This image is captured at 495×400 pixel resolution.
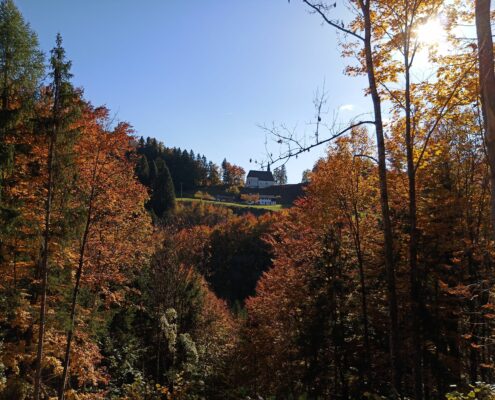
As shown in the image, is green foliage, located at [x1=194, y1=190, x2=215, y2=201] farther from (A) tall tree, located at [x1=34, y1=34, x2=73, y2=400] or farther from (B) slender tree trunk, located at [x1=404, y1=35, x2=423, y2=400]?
(B) slender tree trunk, located at [x1=404, y1=35, x2=423, y2=400]

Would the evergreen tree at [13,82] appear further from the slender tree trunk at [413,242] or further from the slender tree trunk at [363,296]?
the slender tree trunk at [363,296]

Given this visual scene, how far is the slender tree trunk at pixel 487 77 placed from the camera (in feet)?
13.2

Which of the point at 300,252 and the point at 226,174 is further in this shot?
the point at 226,174

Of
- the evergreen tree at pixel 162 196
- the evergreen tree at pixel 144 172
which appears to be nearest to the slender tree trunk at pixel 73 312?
the evergreen tree at pixel 162 196

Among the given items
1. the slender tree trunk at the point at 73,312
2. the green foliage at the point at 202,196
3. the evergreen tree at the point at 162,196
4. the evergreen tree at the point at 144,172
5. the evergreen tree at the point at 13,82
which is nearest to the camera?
the evergreen tree at the point at 13,82

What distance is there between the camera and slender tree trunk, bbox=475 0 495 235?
4.02 meters

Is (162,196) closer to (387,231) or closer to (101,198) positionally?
(101,198)

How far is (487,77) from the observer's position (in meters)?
4.10

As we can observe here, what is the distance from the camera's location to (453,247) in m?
11.4

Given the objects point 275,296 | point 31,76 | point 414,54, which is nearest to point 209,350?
point 275,296

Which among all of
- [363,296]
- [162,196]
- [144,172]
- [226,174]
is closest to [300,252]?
[363,296]

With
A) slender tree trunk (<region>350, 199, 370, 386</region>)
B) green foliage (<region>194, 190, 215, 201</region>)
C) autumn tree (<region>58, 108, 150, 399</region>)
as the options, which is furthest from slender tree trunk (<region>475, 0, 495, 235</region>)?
green foliage (<region>194, 190, 215, 201</region>)

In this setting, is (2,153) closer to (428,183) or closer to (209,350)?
(428,183)

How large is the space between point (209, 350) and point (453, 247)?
13.6 metres
